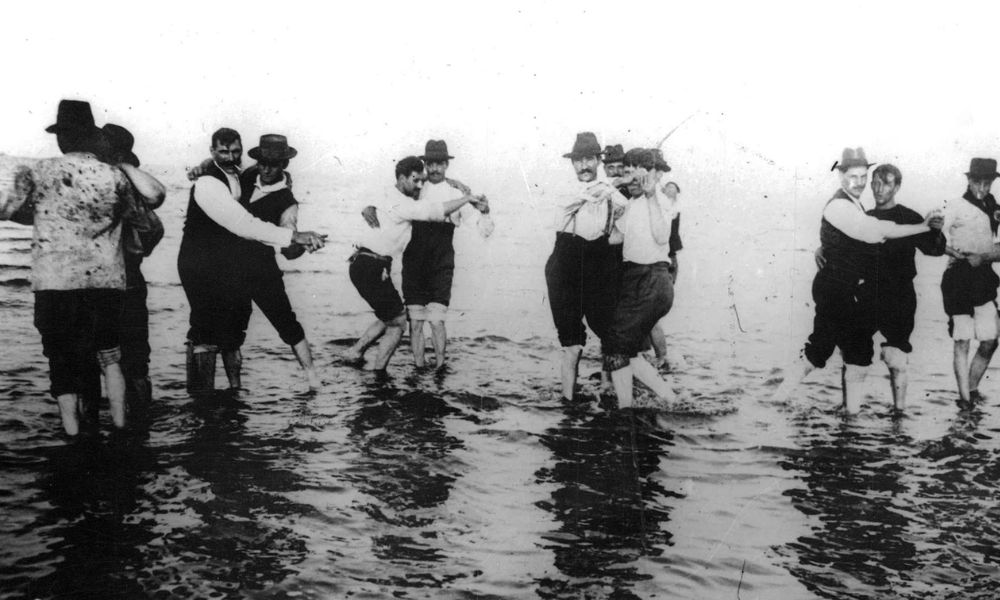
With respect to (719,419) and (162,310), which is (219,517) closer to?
(719,419)

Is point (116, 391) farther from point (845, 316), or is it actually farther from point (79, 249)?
point (845, 316)

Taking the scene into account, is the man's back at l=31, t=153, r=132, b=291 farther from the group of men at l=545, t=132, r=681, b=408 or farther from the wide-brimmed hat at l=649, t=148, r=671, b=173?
the wide-brimmed hat at l=649, t=148, r=671, b=173

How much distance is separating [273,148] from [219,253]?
0.90 m

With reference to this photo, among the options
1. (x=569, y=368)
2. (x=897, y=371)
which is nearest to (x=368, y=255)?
(x=569, y=368)

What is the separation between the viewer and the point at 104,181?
5309mm

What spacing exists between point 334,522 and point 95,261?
94.4 inches

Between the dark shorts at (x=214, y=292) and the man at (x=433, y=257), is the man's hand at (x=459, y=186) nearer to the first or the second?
the man at (x=433, y=257)

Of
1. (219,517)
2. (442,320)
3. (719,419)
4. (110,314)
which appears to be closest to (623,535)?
(219,517)

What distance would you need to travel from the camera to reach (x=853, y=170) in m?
6.66

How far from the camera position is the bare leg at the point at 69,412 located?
5398 mm

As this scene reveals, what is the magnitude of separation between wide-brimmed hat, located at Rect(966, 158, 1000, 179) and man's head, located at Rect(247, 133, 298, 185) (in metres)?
5.57

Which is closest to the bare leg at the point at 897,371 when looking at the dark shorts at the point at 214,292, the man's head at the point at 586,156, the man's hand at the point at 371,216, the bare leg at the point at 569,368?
the bare leg at the point at 569,368

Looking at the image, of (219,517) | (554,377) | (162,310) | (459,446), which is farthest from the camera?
(162,310)

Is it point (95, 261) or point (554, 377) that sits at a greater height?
point (95, 261)
